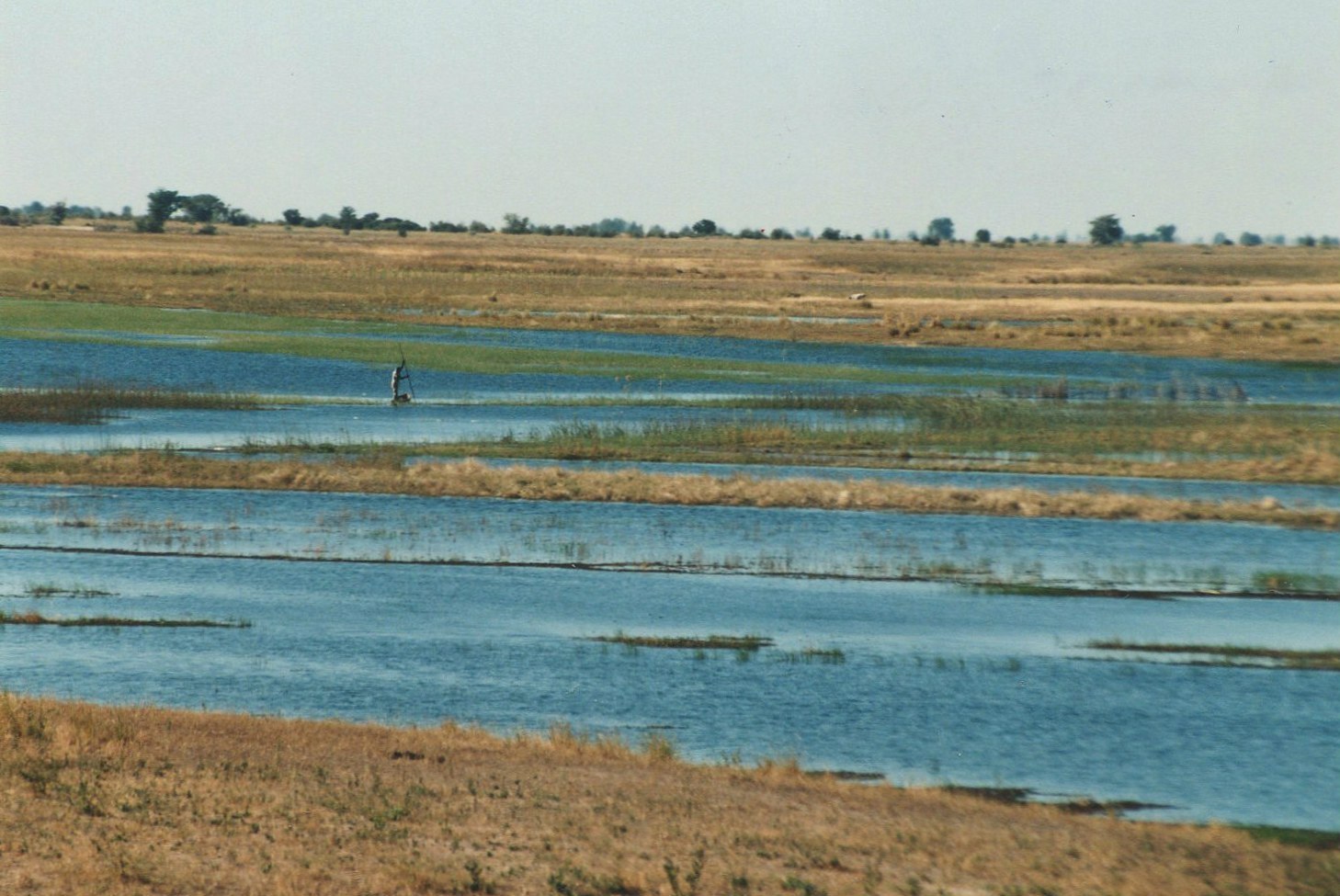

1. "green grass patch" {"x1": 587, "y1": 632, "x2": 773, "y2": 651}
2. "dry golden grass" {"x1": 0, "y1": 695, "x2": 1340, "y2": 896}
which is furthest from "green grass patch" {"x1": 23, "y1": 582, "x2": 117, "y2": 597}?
"dry golden grass" {"x1": 0, "y1": 695, "x2": 1340, "y2": 896}

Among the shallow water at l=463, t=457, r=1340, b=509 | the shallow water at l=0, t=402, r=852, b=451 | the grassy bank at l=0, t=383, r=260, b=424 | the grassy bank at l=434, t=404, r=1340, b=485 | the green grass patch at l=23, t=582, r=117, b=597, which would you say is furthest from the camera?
the grassy bank at l=0, t=383, r=260, b=424

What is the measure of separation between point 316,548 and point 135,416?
22138mm

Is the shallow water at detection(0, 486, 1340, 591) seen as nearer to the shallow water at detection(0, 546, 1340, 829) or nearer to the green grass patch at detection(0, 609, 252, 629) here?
the shallow water at detection(0, 546, 1340, 829)

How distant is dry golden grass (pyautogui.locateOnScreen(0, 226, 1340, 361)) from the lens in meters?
87.9

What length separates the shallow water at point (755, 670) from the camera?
1911 centimetres

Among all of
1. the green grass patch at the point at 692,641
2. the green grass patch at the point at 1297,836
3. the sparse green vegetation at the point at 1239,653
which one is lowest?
the green grass patch at the point at 692,641

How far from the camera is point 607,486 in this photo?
130 ft

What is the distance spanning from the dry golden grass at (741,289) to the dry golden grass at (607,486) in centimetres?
4260

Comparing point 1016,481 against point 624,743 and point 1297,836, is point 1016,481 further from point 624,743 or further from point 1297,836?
point 1297,836

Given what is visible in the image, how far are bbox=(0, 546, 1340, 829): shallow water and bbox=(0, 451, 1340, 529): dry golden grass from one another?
26.2 feet

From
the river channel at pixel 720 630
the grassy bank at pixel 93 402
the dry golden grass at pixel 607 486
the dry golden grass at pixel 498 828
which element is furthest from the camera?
the grassy bank at pixel 93 402

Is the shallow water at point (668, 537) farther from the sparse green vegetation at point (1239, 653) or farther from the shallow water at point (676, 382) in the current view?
the shallow water at point (676, 382)

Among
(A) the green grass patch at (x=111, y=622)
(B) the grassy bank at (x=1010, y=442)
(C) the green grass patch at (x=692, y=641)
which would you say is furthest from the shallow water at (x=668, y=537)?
(B) the grassy bank at (x=1010, y=442)

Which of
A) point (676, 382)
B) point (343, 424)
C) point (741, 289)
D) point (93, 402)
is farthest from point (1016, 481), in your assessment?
point (741, 289)
